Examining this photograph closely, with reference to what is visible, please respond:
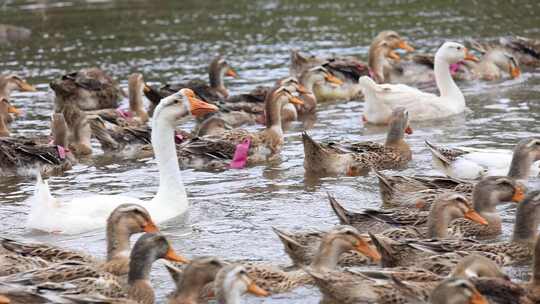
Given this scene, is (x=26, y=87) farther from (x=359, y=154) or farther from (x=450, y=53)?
(x=359, y=154)

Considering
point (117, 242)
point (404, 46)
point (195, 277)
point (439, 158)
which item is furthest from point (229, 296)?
point (404, 46)

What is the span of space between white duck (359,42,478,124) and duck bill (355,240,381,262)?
7460mm

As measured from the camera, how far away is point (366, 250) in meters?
9.41

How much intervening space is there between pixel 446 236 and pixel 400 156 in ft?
13.0

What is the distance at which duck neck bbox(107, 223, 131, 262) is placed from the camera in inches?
390

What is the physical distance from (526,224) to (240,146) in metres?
5.23

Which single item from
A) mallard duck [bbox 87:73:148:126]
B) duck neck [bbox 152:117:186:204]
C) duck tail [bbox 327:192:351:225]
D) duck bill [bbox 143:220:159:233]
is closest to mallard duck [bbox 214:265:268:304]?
duck bill [bbox 143:220:159:233]

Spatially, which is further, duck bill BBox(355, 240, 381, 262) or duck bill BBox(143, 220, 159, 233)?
duck bill BBox(143, 220, 159, 233)

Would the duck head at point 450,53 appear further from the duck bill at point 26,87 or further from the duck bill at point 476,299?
the duck bill at point 476,299

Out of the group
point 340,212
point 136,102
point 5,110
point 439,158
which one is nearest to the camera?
point 340,212

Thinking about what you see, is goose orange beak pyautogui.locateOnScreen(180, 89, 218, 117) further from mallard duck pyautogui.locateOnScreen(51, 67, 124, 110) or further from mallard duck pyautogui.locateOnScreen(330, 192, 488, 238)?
mallard duck pyautogui.locateOnScreen(51, 67, 124, 110)

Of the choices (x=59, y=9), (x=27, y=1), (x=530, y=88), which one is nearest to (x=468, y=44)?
(x=530, y=88)

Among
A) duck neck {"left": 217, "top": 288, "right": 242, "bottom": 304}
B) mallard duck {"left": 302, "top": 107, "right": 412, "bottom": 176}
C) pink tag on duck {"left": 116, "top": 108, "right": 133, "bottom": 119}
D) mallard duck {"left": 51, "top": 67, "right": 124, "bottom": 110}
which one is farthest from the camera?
mallard duck {"left": 51, "top": 67, "right": 124, "bottom": 110}

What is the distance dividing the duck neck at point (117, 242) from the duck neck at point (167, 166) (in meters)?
1.79
